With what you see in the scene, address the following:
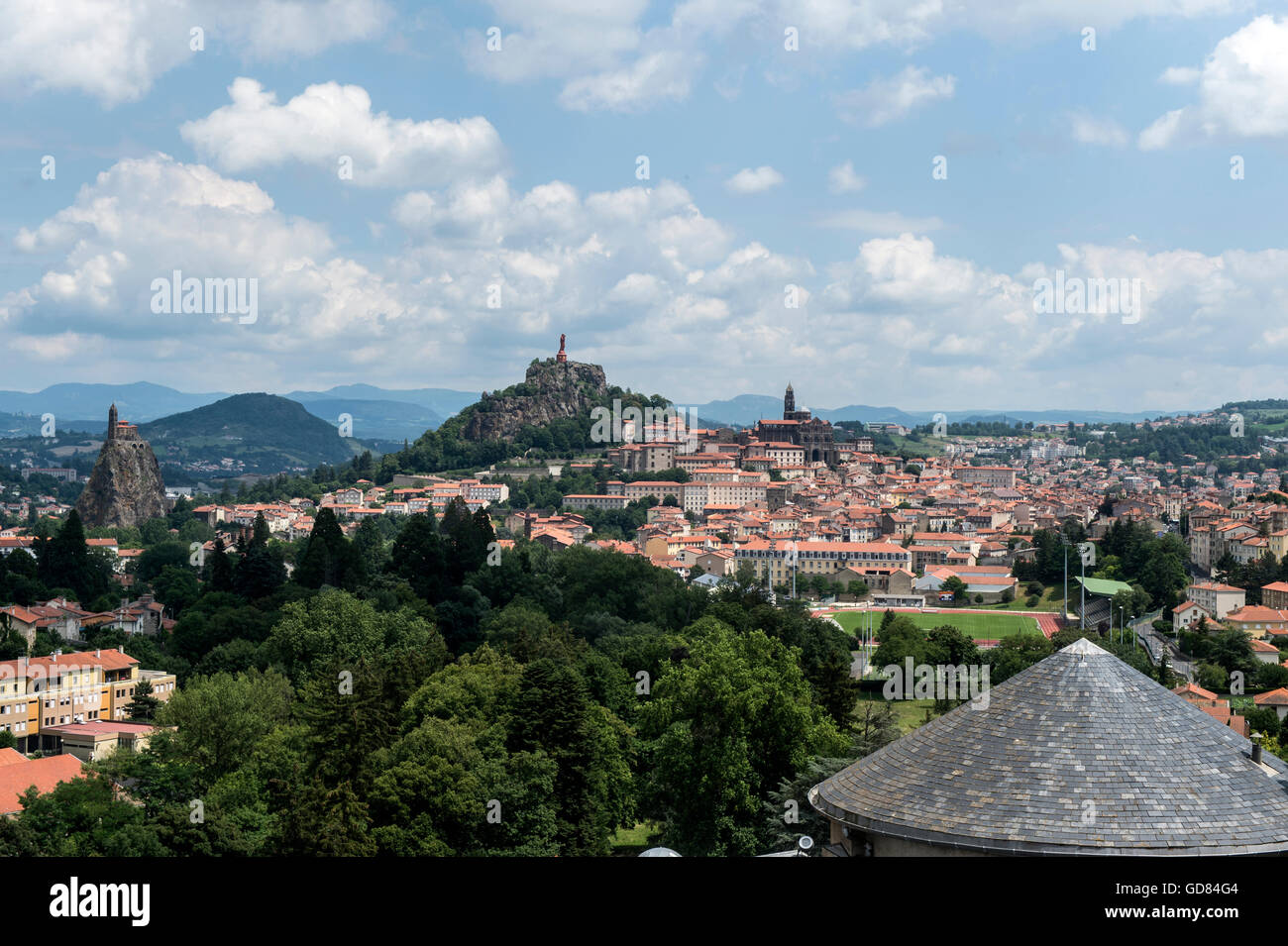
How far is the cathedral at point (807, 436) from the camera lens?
14212 centimetres

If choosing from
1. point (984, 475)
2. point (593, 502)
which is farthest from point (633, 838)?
point (984, 475)

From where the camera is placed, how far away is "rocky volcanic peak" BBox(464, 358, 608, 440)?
141750 mm

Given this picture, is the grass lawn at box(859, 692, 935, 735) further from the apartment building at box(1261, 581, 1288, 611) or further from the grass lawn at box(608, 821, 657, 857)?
the apartment building at box(1261, 581, 1288, 611)

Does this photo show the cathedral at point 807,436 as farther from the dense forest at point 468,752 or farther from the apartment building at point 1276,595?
the dense forest at point 468,752

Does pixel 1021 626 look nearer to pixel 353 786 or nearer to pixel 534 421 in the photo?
pixel 353 786

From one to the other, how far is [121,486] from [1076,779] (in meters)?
150

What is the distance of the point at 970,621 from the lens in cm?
6794

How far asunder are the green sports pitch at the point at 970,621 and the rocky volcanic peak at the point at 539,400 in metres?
74.1

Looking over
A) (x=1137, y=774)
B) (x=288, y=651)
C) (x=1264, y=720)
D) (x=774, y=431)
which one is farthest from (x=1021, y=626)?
(x=774, y=431)

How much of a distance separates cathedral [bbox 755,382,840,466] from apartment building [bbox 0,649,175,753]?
344 feet

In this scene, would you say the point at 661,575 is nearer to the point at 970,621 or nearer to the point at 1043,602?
the point at 970,621

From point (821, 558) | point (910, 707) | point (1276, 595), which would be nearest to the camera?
point (910, 707)

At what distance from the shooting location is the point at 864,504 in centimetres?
11256

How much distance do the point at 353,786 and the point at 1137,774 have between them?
17268 mm
